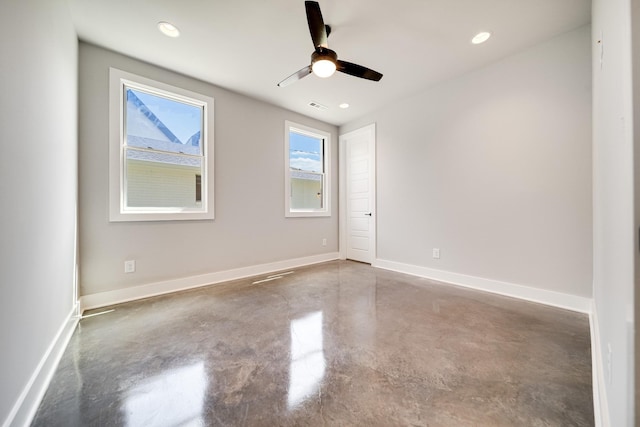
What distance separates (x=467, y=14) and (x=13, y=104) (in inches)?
123

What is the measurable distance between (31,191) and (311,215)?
11.2 feet

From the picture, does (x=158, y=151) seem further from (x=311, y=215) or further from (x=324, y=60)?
(x=311, y=215)

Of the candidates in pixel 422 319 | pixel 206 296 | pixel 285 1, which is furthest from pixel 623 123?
pixel 206 296

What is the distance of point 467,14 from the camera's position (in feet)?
6.72

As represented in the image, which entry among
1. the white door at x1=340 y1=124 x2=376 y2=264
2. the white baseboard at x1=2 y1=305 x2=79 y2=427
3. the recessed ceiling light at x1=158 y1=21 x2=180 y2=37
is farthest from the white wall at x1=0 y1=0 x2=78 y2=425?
the white door at x1=340 y1=124 x2=376 y2=264

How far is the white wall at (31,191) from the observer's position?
3.50 ft

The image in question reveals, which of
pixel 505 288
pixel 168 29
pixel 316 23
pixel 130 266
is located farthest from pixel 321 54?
pixel 505 288

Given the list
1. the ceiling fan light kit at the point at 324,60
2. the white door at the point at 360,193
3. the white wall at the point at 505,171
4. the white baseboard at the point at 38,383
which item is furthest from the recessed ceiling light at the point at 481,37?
the white baseboard at the point at 38,383

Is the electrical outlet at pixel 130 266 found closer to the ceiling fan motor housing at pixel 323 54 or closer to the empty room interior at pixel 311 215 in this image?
the empty room interior at pixel 311 215

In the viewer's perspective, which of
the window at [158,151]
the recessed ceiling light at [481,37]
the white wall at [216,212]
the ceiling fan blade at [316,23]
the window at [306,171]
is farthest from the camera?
the window at [306,171]

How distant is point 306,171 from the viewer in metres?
4.42

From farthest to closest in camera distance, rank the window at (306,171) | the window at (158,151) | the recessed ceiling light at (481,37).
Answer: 1. the window at (306,171)
2. the window at (158,151)
3. the recessed ceiling light at (481,37)

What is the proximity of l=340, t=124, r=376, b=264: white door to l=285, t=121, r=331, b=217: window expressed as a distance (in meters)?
0.41

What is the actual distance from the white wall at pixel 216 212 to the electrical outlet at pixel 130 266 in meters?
0.05
